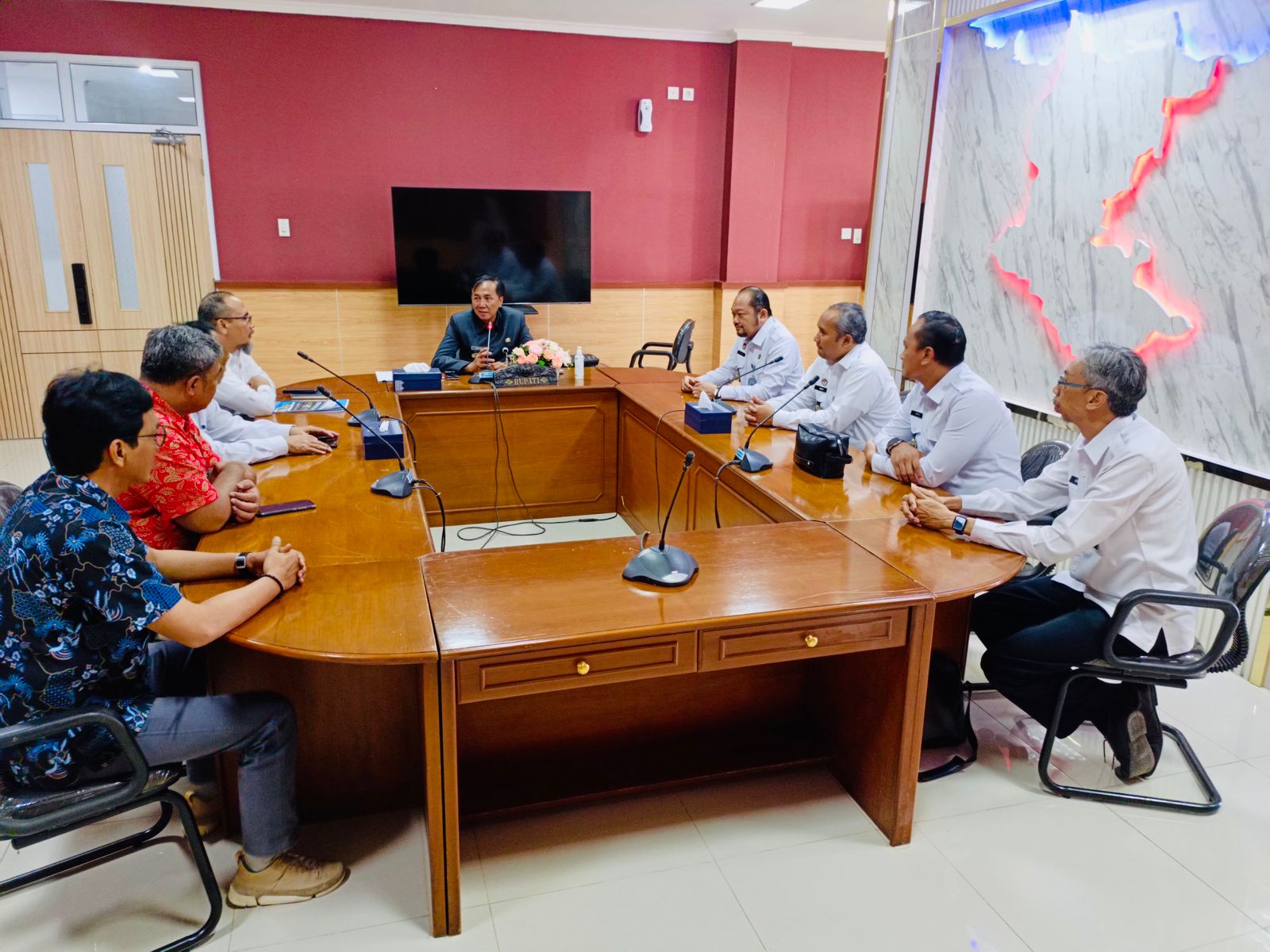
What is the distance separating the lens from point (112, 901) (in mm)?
1942

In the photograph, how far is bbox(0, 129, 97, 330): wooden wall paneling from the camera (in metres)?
5.36

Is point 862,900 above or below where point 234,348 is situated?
below

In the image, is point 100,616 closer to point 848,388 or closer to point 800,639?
point 800,639

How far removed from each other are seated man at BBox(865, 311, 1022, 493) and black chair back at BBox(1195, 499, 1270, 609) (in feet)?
1.99

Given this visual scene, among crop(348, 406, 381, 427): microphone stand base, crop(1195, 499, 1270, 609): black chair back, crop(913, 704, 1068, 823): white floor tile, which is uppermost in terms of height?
crop(348, 406, 381, 427): microphone stand base

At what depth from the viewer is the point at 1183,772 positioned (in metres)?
2.52

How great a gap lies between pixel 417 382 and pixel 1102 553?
9.97ft

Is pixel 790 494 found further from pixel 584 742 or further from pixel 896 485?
pixel 584 742

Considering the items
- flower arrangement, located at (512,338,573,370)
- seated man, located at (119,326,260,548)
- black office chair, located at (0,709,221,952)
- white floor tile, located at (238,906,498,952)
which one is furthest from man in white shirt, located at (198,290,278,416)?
white floor tile, located at (238,906,498,952)

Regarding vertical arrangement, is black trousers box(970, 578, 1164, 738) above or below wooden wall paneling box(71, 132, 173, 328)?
below

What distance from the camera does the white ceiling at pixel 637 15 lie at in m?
5.50

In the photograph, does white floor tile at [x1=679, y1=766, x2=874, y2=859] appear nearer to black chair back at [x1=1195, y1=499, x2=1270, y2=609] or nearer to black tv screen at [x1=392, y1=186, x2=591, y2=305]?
black chair back at [x1=1195, y1=499, x2=1270, y2=609]

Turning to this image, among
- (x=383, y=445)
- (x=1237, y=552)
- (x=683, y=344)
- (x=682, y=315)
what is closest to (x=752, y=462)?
(x=383, y=445)

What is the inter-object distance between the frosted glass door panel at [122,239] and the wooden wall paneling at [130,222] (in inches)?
0.5
